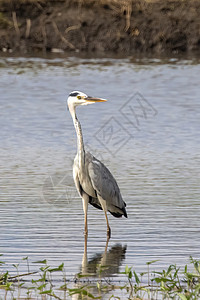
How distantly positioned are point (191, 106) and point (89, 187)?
31.8 feet

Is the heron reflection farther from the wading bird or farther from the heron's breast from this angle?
the heron's breast

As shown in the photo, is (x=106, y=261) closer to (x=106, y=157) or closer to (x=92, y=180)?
(x=92, y=180)

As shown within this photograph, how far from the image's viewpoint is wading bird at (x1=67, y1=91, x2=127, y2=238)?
342 inches

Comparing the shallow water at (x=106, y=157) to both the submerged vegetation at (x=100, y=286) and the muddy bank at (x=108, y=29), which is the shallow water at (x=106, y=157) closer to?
the submerged vegetation at (x=100, y=286)

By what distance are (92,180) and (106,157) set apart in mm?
4165

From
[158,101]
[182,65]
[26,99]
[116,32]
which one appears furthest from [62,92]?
[116,32]

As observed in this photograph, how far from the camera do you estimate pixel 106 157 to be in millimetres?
12891

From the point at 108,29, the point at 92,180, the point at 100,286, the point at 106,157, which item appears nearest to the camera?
the point at 100,286

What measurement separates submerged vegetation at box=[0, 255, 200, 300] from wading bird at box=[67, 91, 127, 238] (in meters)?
2.07

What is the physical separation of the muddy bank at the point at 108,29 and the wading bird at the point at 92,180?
1840cm

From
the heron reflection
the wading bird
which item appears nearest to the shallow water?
the heron reflection

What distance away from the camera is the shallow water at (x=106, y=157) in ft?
26.5

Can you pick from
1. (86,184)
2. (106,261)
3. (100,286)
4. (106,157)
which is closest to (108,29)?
(106,157)

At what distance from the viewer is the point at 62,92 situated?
20.7 metres
